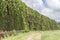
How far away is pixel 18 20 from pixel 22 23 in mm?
1192

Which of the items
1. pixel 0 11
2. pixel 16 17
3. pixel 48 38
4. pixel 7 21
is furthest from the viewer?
pixel 16 17

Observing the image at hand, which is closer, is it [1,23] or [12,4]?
[1,23]

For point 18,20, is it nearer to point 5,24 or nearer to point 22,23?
point 22,23

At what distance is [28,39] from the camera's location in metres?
23.0

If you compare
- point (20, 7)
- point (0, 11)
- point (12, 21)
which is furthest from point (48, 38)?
point (20, 7)

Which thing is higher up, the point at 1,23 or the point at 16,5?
the point at 16,5

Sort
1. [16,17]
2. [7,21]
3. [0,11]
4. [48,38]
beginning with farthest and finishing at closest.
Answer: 1. [16,17]
2. [7,21]
3. [0,11]
4. [48,38]

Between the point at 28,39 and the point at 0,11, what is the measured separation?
14846 millimetres

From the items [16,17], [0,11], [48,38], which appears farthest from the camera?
[16,17]

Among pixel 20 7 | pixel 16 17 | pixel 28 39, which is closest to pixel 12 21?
pixel 16 17

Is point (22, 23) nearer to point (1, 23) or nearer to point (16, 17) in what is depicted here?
point (16, 17)

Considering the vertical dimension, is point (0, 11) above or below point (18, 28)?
above

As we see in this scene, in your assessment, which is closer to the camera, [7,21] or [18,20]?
[7,21]

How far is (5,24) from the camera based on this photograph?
3825cm
